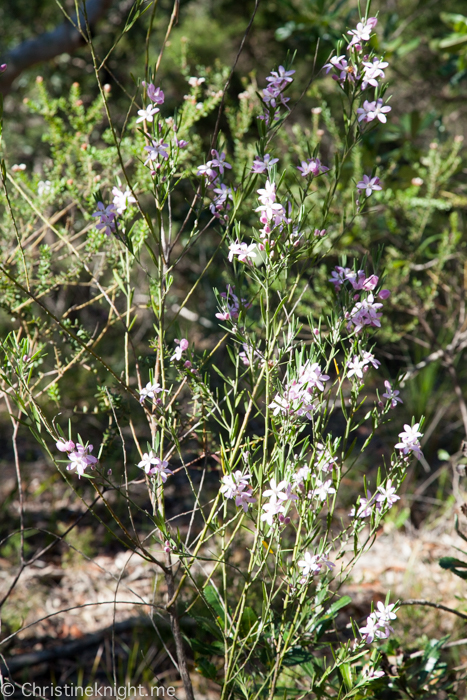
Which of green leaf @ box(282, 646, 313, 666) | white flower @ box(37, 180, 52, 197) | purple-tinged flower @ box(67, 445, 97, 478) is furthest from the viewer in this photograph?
white flower @ box(37, 180, 52, 197)

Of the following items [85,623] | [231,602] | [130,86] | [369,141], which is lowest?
[85,623]

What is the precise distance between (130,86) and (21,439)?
370 cm

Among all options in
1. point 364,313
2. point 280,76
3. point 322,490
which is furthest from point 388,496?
point 280,76

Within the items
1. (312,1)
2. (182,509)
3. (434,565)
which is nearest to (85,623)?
(182,509)

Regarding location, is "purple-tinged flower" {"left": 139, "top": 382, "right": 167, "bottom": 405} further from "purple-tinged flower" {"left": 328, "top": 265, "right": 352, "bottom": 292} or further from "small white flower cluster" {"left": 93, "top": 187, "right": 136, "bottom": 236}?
"purple-tinged flower" {"left": 328, "top": 265, "right": 352, "bottom": 292}

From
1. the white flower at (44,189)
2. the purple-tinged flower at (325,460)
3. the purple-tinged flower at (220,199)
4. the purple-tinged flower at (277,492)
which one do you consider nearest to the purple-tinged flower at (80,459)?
the purple-tinged flower at (277,492)

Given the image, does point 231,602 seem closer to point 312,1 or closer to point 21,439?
point 21,439

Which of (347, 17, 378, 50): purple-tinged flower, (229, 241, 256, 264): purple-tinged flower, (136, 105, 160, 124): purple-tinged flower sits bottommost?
(229, 241, 256, 264): purple-tinged flower

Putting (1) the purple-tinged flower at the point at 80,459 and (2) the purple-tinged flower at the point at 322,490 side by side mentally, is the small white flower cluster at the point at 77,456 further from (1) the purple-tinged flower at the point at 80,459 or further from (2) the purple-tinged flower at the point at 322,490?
(2) the purple-tinged flower at the point at 322,490

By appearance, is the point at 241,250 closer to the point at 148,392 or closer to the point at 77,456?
the point at 148,392

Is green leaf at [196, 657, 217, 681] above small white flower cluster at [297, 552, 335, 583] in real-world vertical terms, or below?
below

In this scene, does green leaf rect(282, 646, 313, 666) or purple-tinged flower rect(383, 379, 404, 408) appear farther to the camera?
green leaf rect(282, 646, 313, 666)

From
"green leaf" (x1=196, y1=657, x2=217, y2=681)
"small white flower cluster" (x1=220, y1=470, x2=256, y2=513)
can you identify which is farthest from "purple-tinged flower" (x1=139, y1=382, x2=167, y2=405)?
"green leaf" (x1=196, y1=657, x2=217, y2=681)

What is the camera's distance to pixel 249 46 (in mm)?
5375
